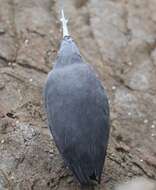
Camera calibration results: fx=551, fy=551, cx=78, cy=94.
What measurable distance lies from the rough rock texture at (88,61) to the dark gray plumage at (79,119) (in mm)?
298

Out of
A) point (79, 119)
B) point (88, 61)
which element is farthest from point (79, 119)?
point (88, 61)

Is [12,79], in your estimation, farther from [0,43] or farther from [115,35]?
[115,35]

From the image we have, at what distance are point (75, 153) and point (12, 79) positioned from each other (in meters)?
1.23

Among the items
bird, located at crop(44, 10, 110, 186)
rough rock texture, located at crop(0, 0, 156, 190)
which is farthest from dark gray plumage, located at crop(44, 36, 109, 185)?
rough rock texture, located at crop(0, 0, 156, 190)

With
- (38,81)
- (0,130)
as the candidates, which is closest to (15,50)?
(38,81)

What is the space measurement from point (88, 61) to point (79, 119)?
1.43 metres

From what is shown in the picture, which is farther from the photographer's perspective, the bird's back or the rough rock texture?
the rough rock texture

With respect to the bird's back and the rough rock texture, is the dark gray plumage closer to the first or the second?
the bird's back

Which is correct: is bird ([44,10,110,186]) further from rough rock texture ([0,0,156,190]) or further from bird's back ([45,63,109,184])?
rough rock texture ([0,0,156,190])

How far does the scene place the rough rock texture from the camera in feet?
13.3

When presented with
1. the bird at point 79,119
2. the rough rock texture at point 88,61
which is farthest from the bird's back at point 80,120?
the rough rock texture at point 88,61

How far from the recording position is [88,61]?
5016 mm

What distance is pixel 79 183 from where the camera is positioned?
3789 mm

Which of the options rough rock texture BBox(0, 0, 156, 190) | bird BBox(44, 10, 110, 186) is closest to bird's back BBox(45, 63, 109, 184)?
bird BBox(44, 10, 110, 186)
